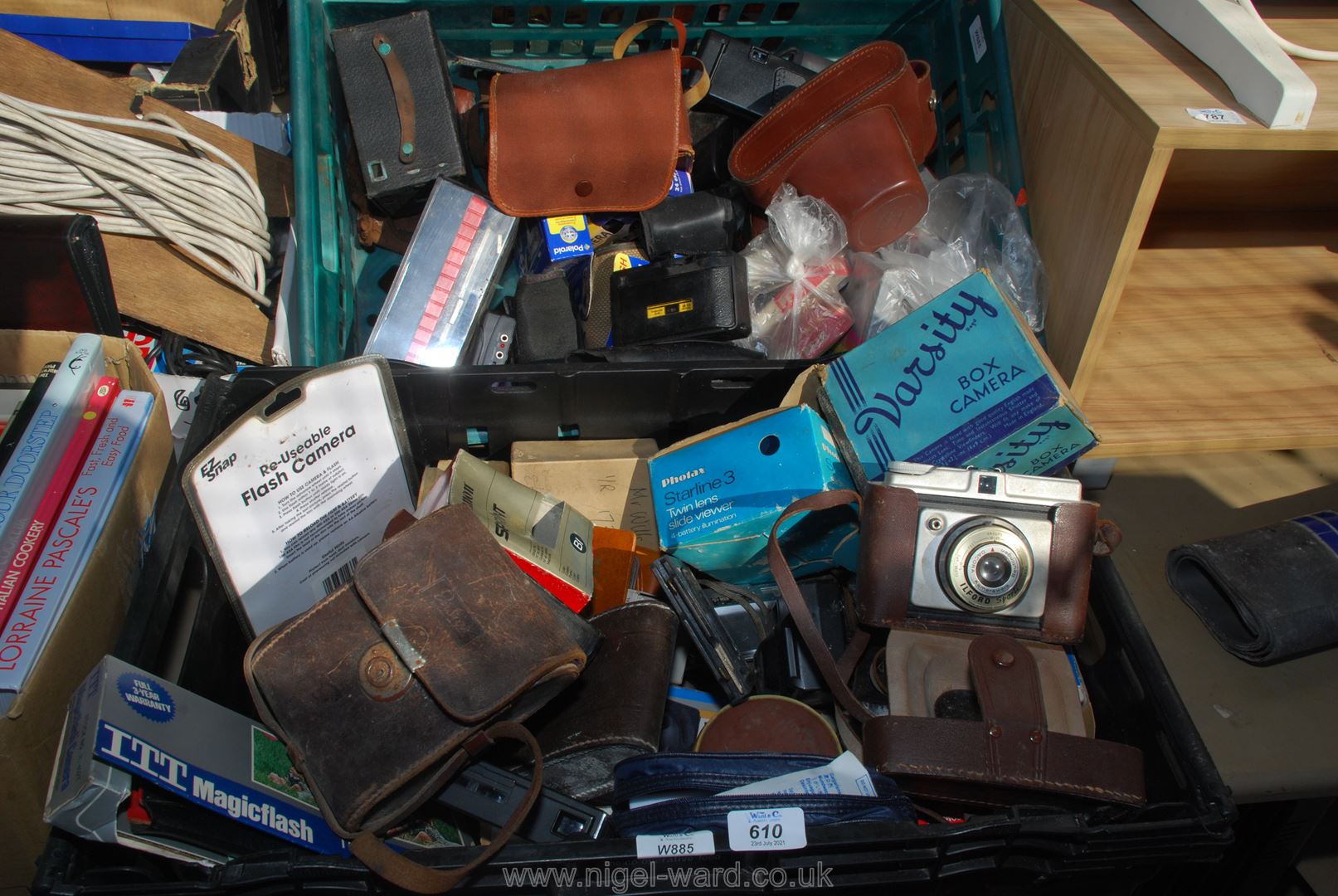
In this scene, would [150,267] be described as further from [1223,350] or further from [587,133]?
[1223,350]

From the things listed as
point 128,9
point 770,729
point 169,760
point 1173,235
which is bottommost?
point 770,729

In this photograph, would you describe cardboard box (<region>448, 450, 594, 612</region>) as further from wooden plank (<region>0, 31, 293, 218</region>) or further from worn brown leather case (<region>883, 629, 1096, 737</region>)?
wooden plank (<region>0, 31, 293, 218</region>)

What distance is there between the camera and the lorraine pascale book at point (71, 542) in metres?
1.08

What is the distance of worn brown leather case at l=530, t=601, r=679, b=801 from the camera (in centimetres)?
124

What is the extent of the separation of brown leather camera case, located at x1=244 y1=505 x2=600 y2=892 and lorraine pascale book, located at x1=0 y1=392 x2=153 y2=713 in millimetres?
262

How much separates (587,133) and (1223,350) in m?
1.19

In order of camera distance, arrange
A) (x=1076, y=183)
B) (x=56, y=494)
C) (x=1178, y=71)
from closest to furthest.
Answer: (x=56, y=494) < (x=1178, y=71) < (x=1076, y=183)

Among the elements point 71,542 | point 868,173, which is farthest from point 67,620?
point 868,173

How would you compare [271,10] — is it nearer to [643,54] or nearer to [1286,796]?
[643,54]

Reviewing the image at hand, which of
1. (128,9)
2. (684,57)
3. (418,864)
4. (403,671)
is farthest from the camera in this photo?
(128,9)

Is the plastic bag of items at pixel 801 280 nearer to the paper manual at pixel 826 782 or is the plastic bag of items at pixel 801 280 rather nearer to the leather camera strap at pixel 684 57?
the leather camera strap at pixel 684 57

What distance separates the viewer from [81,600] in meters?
1.16

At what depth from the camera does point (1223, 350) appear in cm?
157

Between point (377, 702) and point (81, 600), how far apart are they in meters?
0.42
